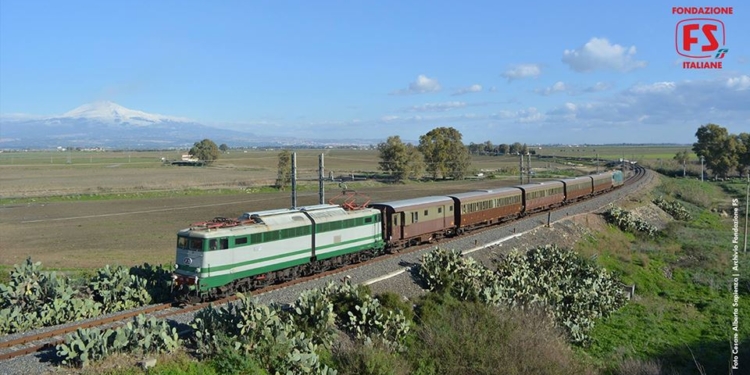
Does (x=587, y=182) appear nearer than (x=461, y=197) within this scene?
No

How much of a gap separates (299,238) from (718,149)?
120737 mm

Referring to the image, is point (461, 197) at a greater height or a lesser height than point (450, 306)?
greater

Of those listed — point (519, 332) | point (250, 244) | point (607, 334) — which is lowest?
point (607, 334)

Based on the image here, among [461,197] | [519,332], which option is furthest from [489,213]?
[519,332]

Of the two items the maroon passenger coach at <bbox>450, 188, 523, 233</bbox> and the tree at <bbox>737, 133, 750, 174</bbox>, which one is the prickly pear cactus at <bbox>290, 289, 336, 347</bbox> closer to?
the maroon passenger coach at <bbox>450, 188, 523, 233</bbox>

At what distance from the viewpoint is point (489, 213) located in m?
40.8

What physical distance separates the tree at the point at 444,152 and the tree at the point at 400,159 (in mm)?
4806

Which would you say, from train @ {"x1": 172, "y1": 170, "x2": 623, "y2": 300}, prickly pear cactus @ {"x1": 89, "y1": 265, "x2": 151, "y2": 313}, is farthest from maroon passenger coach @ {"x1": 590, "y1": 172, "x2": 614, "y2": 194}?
prickly pear cactus @ {"x1": 89, "y1": 265, "x2": 151, "y2": 313}

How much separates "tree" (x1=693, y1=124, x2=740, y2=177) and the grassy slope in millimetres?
70626

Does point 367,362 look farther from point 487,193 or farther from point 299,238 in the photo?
point 487,193

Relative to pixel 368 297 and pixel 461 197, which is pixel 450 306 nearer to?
pixel 368 297

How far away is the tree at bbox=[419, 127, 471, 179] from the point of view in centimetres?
11212

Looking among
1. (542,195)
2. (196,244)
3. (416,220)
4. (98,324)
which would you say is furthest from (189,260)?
(542,195)

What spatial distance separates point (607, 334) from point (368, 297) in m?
13.4
